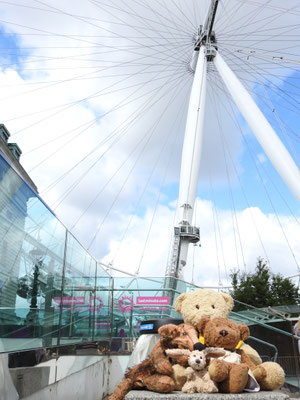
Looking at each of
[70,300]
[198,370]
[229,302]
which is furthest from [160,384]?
[70,300]

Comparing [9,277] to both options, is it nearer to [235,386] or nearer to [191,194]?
[235,386]

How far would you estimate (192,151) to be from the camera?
24328 millimetres

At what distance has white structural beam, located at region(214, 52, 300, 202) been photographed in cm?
1862

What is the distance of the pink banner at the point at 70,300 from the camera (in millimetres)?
4641

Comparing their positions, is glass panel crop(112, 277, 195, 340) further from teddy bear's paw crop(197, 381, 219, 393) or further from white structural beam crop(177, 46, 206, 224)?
white structural beam crop(177, 46, 206, 224)

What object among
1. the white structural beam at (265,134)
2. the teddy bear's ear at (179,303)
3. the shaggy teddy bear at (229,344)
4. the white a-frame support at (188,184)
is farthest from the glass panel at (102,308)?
the white a-frame support at (188,184)

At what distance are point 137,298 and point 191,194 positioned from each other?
13984mm

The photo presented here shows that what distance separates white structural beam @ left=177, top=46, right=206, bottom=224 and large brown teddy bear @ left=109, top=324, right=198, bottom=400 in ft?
64.6

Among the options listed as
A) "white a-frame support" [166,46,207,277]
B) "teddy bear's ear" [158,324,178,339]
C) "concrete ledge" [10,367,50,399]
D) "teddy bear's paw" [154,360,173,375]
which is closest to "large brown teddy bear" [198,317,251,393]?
"teddy bear's ear" [158,324,178,339]

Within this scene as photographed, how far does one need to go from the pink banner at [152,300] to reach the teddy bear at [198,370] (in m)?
6.57

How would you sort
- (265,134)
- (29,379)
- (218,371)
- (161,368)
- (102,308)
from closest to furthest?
(218,371)
(29,379)
(161,368)
(102,308)
(265,134)

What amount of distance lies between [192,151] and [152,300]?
1525cm

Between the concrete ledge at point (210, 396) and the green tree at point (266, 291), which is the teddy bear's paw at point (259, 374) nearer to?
the concrete ledge at point (210, 396)

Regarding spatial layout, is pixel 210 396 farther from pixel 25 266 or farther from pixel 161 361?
pixel 25 266
